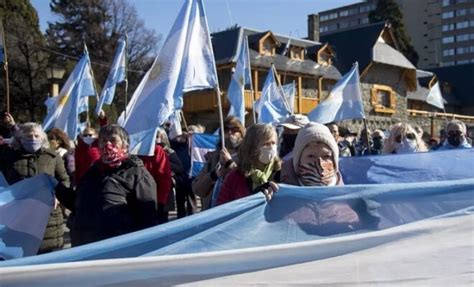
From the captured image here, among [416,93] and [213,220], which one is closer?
[213,220]

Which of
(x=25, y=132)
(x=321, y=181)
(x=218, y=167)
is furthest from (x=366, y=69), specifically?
(x=321, y=181)

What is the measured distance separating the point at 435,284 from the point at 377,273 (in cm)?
26

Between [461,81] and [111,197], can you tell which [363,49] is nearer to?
[461,81]

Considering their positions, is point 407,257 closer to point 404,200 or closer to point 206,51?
point 404,200

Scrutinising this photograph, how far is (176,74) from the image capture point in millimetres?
5719

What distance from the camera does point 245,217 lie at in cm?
330

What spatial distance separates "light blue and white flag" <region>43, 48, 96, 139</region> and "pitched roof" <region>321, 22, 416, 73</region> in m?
36.0

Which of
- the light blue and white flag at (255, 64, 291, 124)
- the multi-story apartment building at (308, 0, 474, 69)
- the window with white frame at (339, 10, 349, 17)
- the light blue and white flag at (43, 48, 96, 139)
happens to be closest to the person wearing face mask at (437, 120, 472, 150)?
the light blue and white flag at (43, 48, 96, 139)

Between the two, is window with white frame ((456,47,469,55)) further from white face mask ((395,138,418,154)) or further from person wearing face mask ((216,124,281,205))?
person wearing face mask ((216,124,281,205))

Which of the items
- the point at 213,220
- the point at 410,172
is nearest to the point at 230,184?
the point at 213,220

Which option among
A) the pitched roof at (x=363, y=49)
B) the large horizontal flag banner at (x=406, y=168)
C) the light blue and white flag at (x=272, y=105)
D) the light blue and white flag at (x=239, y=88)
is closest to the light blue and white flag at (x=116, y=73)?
the light blue and white flag at (x=239, y=88)

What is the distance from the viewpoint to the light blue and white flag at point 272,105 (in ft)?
→ 48.3

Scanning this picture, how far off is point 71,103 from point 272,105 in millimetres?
4530

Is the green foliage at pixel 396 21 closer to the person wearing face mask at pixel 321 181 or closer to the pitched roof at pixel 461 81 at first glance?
the pitched roof at pixel 461 81
